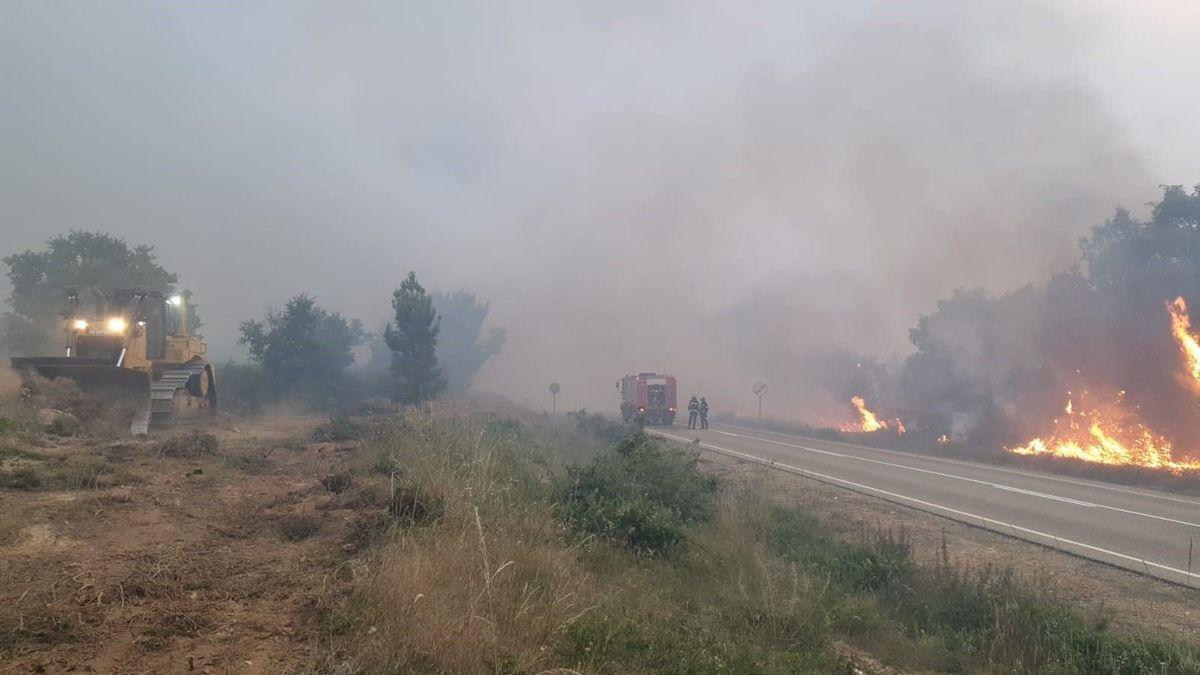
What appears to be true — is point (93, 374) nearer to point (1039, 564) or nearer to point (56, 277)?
point (1039, 564)

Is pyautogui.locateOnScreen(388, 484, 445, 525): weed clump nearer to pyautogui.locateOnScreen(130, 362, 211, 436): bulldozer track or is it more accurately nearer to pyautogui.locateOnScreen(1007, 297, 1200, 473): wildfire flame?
pyautogui.locateOnScreen(130, 362, 211, 436): bulldozer track

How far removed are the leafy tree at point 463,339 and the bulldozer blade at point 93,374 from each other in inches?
1816

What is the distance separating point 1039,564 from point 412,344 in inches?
1244

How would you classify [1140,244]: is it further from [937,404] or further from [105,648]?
[105,648]

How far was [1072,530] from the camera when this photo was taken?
11523 mm

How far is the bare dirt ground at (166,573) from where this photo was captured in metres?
4.16

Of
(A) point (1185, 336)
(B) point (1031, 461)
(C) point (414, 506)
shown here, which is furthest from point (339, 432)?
(A) point (1185, 336)

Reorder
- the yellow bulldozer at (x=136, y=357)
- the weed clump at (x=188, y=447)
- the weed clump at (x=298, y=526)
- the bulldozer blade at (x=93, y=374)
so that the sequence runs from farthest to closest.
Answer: the yellow bulldozer at (x=136, y=357), the bulldozer blade at (x=93, y=374), the weed clump at (x=188, y=447), the weed clump at (x=298, y=526)

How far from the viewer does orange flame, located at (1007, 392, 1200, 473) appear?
24.6 m

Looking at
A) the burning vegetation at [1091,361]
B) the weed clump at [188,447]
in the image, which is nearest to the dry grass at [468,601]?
the weed clump at [188,447]

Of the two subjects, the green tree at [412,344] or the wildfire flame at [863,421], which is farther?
the wildfire flame at [863,421]

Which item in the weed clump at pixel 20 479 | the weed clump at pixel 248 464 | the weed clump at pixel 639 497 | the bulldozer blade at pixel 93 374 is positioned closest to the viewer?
the weed clump at pixel 639 497

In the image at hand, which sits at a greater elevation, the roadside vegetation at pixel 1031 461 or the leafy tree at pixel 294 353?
the leafy tree at pixel 294 353

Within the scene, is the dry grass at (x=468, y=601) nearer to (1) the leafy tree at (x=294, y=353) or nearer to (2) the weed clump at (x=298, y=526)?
(2) the weed clump at (x=298, y=526)
